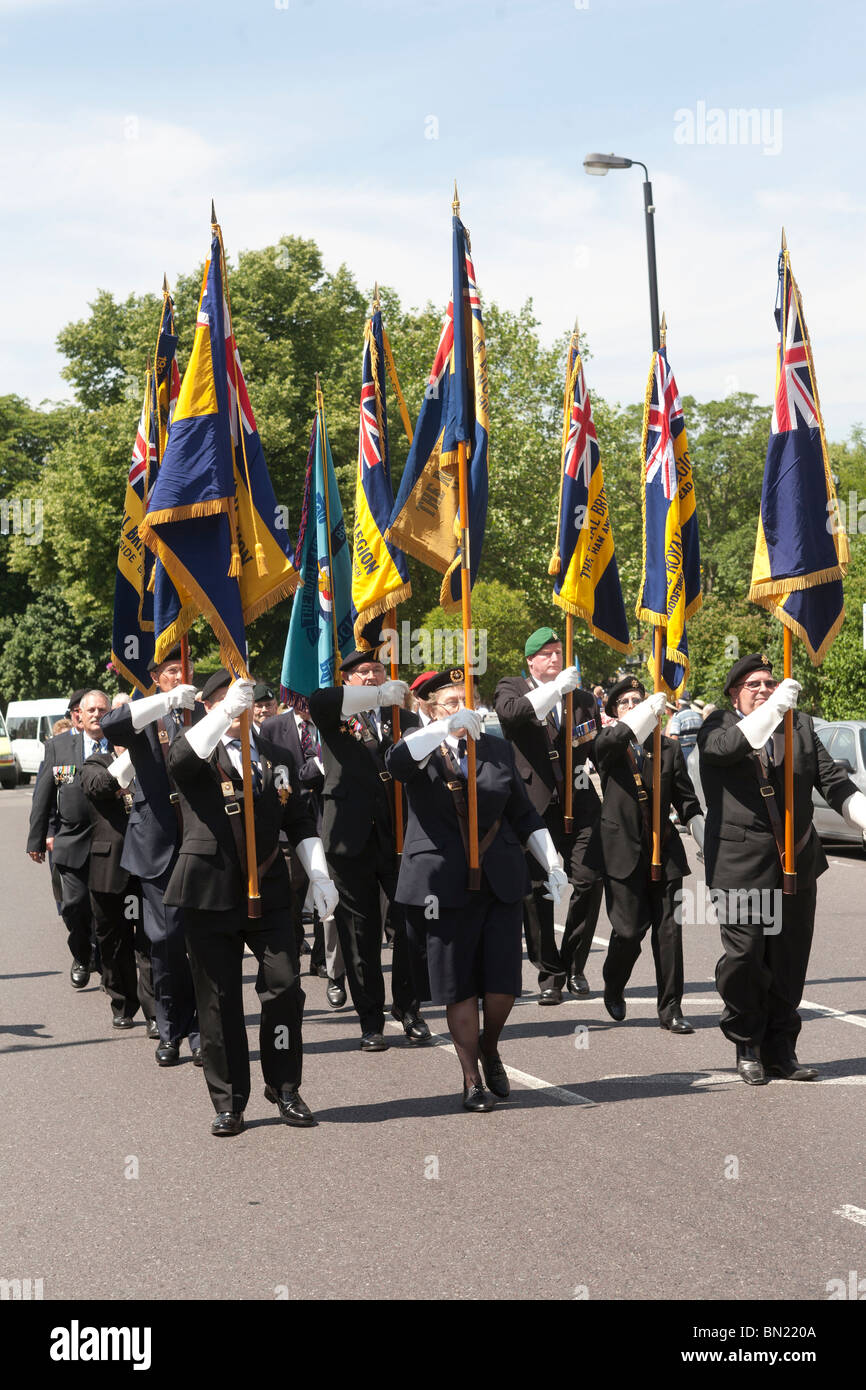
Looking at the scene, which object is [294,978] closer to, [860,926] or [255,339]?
[860,926]

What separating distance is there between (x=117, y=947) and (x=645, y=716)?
3.44 metres

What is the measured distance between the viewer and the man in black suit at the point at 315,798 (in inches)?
378

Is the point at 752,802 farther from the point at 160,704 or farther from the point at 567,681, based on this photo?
the point at 160,704

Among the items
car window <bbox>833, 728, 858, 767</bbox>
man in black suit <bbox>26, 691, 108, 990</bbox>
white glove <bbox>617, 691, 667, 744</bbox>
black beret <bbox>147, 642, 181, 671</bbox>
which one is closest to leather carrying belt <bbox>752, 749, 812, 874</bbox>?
white glove <bbox>617, 691, 667, 744</bbox>

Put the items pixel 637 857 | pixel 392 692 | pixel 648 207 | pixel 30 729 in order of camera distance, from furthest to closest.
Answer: pixel 30 729, pixel 648 207, pixel 637 857, pixel 392 692

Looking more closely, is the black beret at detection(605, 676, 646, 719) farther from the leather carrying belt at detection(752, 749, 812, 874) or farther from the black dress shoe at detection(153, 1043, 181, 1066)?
the black dress shoe at detection(153, 1043, 181, 1066)

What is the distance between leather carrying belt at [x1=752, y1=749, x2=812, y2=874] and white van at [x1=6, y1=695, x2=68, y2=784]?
3559 centimetres

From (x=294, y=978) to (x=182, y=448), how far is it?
2452 millimetres

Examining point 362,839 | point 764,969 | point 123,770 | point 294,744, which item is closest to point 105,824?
point 123,770

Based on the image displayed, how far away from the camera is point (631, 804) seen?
8570mm

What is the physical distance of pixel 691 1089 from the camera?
6910mm

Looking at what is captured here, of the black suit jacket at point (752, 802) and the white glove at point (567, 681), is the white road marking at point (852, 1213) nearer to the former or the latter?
the black suit jacket at point (752, 802)

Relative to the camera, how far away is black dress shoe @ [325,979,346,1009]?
951 cm
